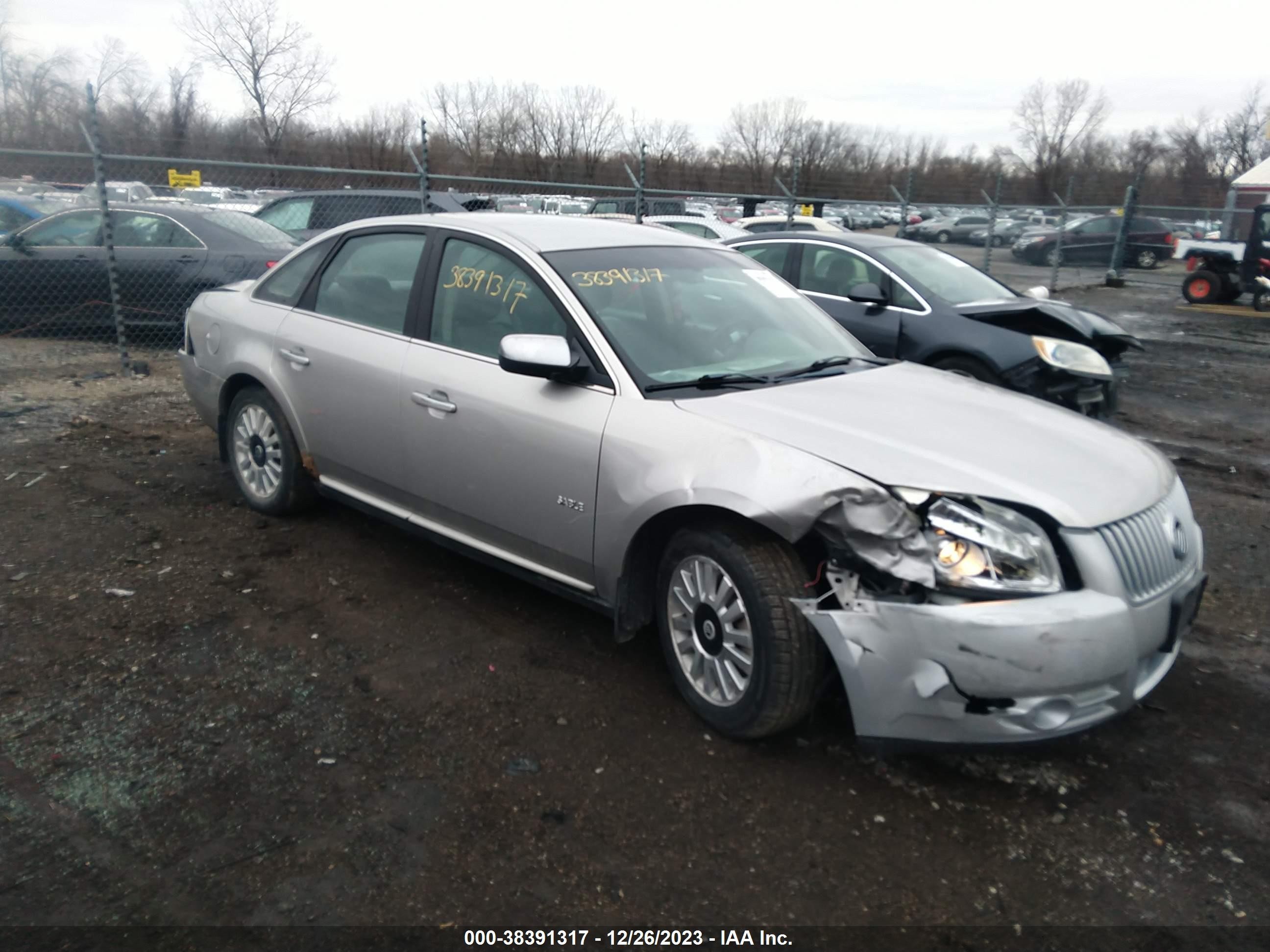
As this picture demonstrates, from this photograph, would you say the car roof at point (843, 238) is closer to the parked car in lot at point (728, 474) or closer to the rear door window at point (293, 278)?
the parked car in lot at point (728, 474)

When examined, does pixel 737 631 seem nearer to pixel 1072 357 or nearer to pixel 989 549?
pixel 989 549

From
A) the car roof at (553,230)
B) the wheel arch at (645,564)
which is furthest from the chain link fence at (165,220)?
the wheel arch at (645,564)

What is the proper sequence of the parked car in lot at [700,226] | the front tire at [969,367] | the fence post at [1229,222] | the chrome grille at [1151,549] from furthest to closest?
1. the fence post at [1229,222]
2. the parked car in lot at [700,226]
3. the front tire at [969,367]
4. the chrome grille at [1151,549]

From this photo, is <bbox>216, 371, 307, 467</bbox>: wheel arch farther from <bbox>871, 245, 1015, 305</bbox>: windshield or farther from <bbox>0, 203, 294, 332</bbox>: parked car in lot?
<bbox>871, 245, 1015, 305</bbox>: windshield

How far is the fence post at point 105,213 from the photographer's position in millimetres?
7844

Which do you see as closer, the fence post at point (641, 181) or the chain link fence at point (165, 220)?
the chain link fence at point (165, 220)

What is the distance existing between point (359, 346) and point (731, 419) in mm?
1990

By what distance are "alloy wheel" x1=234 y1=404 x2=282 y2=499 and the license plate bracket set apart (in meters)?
3.98

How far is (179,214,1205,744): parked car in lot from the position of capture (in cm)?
284

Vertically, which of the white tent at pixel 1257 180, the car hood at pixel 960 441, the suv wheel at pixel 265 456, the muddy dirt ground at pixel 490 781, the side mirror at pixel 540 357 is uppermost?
the white tent at pixel 1257 180

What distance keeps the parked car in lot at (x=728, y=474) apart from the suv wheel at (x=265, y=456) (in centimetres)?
2

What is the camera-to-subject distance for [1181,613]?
10.2 feet

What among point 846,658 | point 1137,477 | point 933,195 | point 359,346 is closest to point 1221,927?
point 846,658

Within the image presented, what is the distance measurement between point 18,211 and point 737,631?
12.2 m
